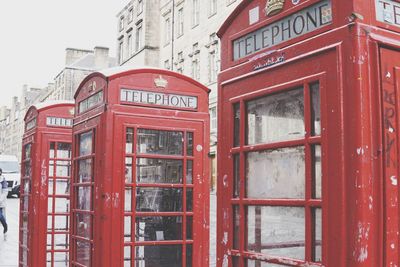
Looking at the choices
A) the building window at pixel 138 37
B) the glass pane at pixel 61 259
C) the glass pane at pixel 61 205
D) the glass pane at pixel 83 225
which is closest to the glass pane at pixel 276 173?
the glass pane at pixel 83 225

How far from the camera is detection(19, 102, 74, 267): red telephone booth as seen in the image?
697cm

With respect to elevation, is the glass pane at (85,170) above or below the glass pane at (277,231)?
above

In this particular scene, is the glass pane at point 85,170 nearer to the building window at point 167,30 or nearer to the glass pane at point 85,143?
the glass pane at point 85,143

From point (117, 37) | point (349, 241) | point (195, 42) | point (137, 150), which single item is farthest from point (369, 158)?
point (117, 37)

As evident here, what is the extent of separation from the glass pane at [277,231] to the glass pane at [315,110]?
402 millimetres

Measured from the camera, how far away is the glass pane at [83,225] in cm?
503

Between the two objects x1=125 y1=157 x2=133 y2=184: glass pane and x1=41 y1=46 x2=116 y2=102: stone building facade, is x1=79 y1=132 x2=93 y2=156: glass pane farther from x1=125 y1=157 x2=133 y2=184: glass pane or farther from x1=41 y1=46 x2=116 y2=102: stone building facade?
x1=41 y1=46 x2=116 y2=102: stone building facade

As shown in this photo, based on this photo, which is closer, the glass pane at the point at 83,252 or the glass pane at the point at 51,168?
the glass pane at the point at 83,252

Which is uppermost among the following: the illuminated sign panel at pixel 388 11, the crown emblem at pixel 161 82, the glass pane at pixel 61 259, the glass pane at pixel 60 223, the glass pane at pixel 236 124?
the crown emblem at pixel 161 82

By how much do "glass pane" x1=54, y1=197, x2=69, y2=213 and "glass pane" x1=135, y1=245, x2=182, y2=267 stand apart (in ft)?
7.70

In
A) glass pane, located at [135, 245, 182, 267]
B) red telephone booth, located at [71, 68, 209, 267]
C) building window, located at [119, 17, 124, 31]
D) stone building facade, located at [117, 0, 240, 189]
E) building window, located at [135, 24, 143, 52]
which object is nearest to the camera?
red telephone booth, located at [71, 68, 209, 267]

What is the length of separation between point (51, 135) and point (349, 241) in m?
5.49

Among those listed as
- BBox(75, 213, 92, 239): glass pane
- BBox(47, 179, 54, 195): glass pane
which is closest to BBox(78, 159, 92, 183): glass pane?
BBox(75, 213, 92, 239): glass pane

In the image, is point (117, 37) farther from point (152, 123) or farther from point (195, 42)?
point (152, 123)
